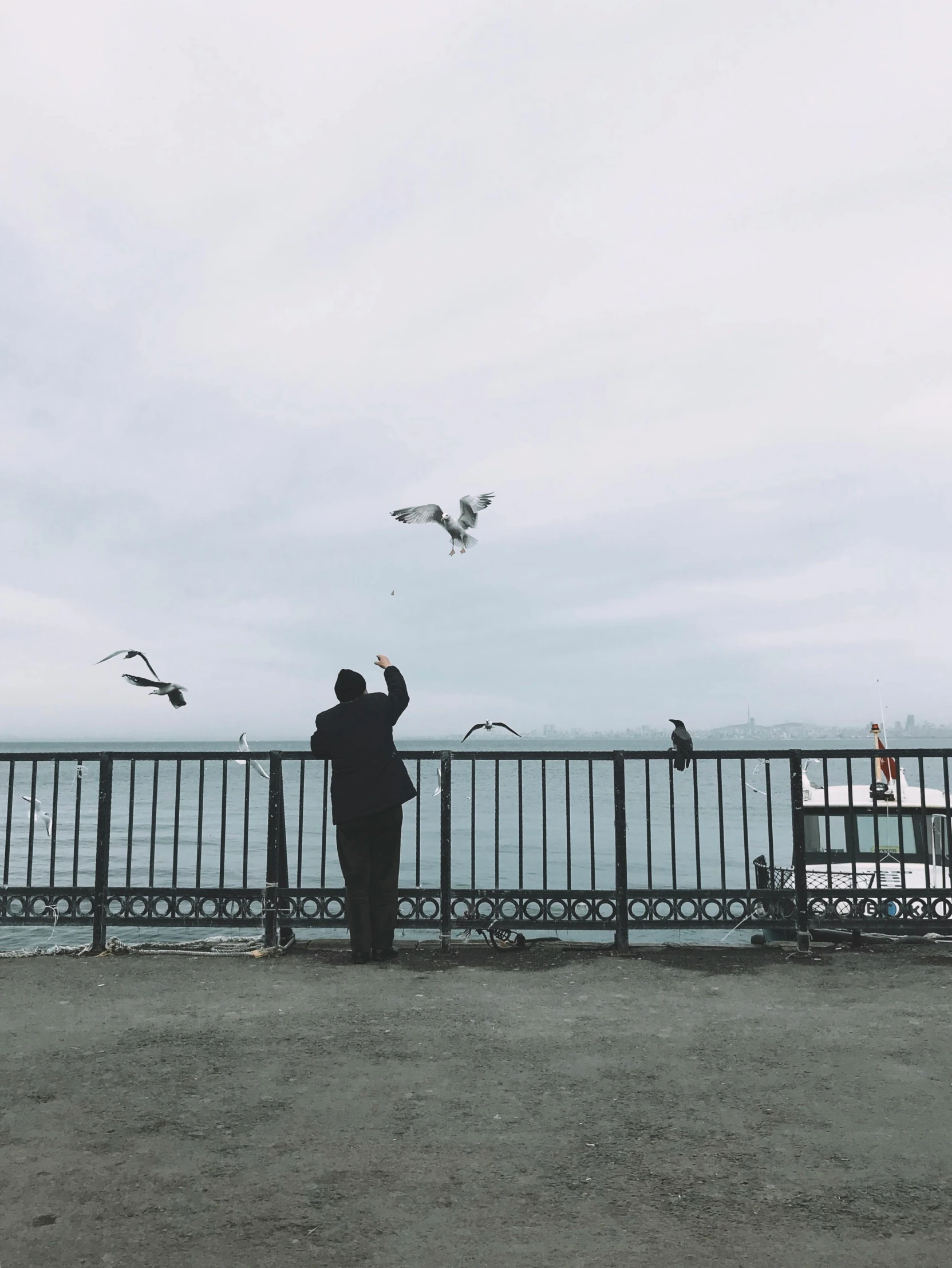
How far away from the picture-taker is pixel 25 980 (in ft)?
21.5

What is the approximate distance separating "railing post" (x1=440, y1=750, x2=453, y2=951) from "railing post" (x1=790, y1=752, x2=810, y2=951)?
8.77 feet

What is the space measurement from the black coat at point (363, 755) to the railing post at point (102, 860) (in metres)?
1.78

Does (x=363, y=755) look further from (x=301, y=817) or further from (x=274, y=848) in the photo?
(x=301, y=817)

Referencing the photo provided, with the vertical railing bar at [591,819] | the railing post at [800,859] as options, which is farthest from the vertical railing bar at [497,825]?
the railing post at [800,859]

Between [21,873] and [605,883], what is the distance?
17154mm

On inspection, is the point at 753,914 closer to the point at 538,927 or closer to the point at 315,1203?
the point at 538,927

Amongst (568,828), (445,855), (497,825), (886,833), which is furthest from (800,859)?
(886,833)

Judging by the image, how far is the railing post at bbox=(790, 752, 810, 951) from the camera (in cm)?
724

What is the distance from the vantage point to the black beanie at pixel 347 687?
743 cm

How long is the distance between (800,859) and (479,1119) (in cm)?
421

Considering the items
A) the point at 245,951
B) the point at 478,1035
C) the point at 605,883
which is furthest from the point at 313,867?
the point at 478,1035

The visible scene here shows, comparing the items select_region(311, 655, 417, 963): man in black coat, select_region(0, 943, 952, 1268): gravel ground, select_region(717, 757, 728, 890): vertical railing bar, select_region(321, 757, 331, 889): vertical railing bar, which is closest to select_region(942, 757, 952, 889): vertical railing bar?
select_region(0, 943, 952, 1268): gravel ground

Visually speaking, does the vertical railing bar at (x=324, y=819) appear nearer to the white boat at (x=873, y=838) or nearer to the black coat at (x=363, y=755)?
the black coat at (x=363, y=755)

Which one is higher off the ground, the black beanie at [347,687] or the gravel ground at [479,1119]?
the black beanie at [347,687]
